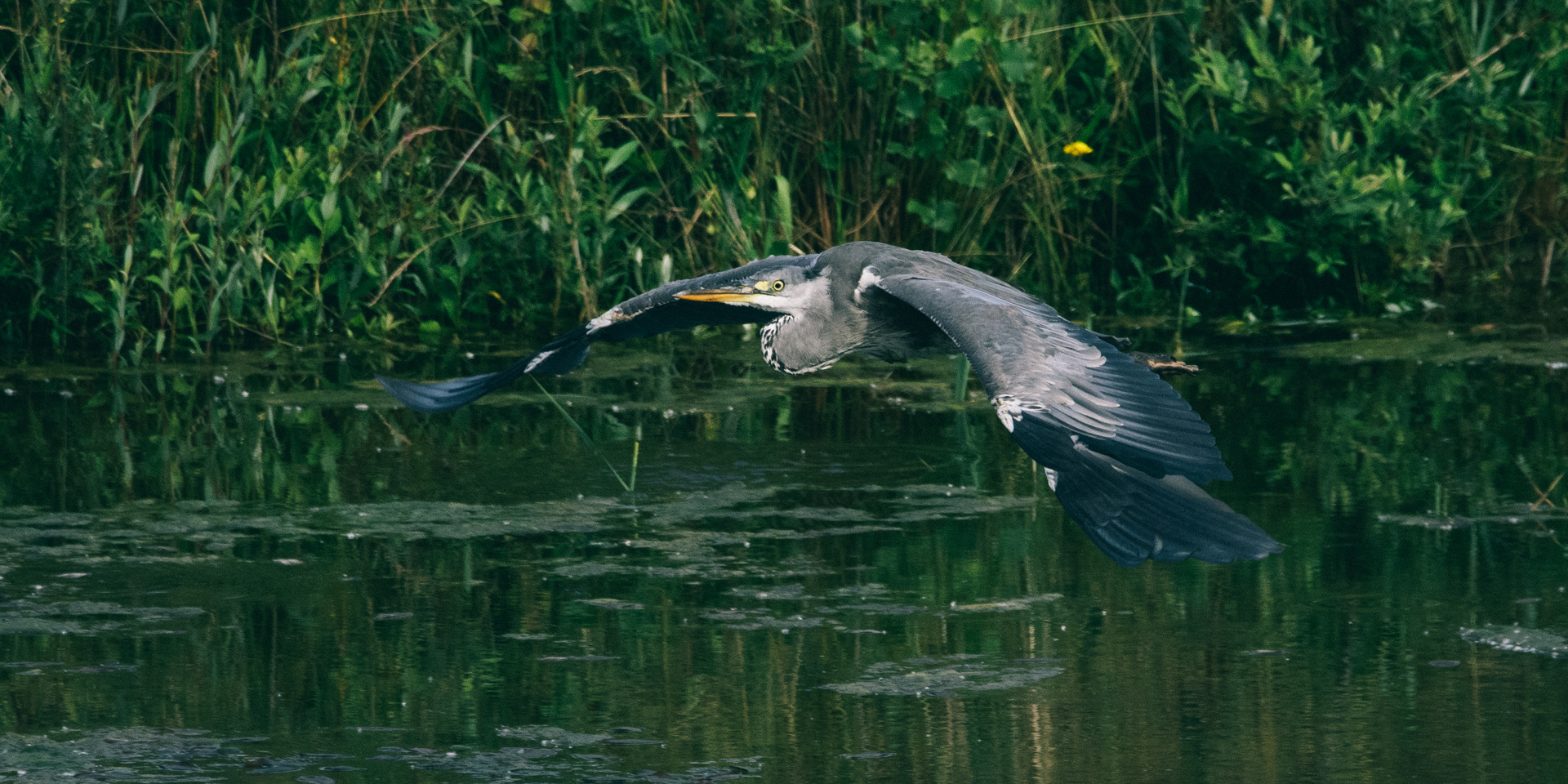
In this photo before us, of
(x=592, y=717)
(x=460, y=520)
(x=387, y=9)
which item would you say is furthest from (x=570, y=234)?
(x=592, y=717)

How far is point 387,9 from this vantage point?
9.13m

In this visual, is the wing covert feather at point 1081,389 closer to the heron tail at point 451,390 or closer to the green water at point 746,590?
the green water at point 746,590

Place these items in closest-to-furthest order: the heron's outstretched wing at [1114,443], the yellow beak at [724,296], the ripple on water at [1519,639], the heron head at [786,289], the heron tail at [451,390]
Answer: the heron's outstretched wing at [1114,443]
the ripple on water at [1519,639]
the heron tail at [451,390]
the yellow beak at [724,296]
the heron head at [786,289]

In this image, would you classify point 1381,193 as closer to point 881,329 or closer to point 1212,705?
point 881,329

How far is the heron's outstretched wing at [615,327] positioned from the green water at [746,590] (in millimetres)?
519

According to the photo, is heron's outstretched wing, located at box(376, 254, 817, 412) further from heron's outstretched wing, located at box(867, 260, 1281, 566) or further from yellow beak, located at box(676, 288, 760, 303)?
heron's outstretched wing, located at box(867, 260, 1281, 566)

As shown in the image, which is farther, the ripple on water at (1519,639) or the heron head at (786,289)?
the heron head at (786,289)

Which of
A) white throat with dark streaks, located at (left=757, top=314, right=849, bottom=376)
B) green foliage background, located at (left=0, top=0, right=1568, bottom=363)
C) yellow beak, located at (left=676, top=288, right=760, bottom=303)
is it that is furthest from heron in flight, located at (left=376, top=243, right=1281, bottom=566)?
green foliage background, located at (left=0, top=0, right=1568, bottom=363)

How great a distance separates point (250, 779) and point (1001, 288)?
7.99 feet

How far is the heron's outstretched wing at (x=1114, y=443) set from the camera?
167 inches

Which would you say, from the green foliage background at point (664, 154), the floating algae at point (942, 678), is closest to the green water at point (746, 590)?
the floating algae at point (942, 678)

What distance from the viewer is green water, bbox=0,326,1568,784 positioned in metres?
4.31

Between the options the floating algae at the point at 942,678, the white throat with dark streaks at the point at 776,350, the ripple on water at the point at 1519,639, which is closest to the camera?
the floating algae at the point at 942,678

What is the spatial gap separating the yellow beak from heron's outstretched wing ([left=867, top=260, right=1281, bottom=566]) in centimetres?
120
